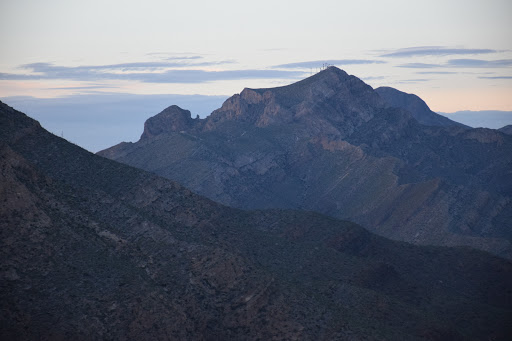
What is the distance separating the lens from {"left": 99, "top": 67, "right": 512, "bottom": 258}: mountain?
412 ft

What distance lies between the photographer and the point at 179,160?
503 feet

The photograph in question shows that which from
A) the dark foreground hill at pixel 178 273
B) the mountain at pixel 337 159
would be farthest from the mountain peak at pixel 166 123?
the dark foreground hill at pixel 178 273

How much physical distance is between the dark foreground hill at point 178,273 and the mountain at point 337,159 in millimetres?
41116

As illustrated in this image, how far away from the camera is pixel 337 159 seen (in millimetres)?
154375

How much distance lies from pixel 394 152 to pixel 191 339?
112 meters

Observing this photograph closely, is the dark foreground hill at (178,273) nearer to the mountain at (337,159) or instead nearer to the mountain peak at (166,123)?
the mountain at (337,159)

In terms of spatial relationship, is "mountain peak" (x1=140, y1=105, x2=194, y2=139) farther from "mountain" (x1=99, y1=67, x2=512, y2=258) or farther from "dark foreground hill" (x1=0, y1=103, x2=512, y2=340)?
"dark foreground hill" (x1=0, y1=103, x2=512, y2=340)

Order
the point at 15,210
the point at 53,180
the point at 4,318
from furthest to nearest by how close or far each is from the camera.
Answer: the point at 53,180
the point at 15,210
the point at 4,318

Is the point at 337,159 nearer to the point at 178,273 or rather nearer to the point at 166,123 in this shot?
the point at 166,123

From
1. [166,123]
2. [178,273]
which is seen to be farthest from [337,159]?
[178,273]

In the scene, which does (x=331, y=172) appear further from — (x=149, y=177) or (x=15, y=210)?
(x=15, y=210)

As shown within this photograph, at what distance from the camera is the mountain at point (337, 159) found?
125562 mm

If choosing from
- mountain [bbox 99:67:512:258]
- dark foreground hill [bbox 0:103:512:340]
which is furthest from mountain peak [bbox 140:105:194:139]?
dark foreground hill [bbox 0:103:512:340]

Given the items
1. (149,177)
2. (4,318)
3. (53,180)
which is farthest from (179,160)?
(4,318)
